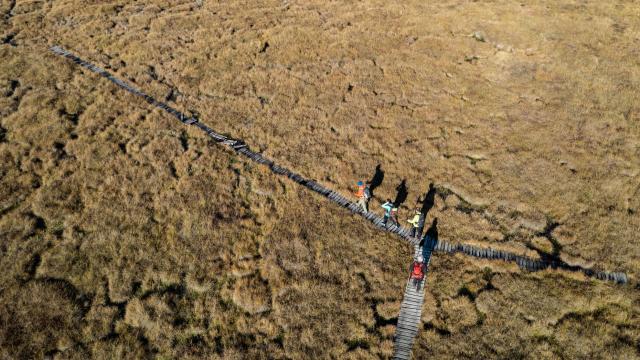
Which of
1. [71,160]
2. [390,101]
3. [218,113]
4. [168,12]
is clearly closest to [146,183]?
[71,160]

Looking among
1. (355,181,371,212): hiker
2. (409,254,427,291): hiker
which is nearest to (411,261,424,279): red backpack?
(409,254,427,291): hiker

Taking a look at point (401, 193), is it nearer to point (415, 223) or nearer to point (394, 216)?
point (394, 216)

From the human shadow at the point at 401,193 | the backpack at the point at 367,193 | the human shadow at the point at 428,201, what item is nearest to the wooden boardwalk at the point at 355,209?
the backpack at the point at 367,193

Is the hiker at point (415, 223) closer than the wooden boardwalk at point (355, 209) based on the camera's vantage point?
No

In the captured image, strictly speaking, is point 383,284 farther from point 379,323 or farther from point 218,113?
point 218,113

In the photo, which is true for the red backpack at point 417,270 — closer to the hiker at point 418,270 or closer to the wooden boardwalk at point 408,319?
the hiker at point 418,270
